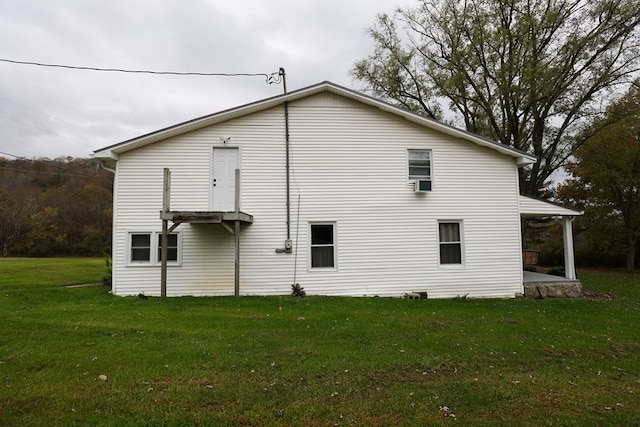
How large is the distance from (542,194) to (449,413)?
101 ft

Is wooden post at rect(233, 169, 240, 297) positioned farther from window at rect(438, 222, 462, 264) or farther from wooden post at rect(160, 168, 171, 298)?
window at rect(438, 222, 462, 264)

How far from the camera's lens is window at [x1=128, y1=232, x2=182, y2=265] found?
430 inches

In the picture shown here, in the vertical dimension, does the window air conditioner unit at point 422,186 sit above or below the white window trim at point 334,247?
above

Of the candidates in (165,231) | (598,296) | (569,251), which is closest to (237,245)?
(165,231)

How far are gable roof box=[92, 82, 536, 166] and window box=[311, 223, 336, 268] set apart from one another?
12.7 ft

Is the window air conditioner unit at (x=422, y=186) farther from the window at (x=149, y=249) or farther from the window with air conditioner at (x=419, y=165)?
the window at (x=149, y=249)

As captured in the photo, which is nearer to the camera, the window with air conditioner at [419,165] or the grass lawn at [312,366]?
the grass lawn at [312,366]

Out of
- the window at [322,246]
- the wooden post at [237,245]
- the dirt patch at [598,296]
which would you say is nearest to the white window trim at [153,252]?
the wooden post at [237,245]

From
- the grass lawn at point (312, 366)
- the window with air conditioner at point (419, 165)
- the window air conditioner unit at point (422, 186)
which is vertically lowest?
the grass lawn at point (312, 366)

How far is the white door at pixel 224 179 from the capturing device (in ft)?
36.7

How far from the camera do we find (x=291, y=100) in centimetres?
1166

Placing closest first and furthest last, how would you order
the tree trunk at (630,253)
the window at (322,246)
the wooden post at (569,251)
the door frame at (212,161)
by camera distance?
the door frame at (212,161) → the window at (322,246) → the wooden post at (569,251) → the tree trunk at (630,253)

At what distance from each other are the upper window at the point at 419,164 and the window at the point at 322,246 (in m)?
3.07

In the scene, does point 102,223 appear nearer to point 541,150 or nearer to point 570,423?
point 541,150
